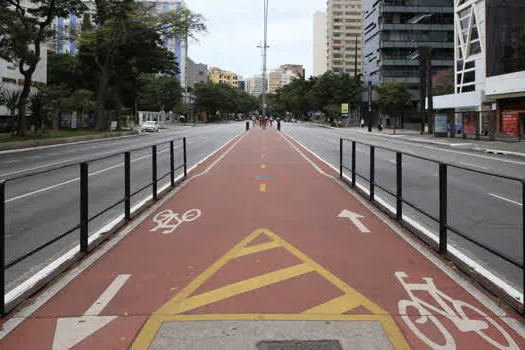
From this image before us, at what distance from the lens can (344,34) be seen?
616 ft

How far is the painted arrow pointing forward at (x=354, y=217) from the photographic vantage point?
8.55 meters

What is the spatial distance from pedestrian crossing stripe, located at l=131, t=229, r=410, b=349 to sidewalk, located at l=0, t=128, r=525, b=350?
0.01 m

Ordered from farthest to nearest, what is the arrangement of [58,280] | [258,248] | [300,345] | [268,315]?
[258,248] → [58,280] → [268,315] → [300,345]

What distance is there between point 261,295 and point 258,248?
6.28 feet

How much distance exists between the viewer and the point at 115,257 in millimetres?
6754

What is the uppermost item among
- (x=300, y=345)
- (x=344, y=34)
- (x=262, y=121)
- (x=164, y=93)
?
(x=344, y=34)

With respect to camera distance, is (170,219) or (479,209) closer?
(479,209)

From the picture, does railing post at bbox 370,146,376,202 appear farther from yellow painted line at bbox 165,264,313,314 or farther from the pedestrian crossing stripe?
yellow painted line at bbox 165,264,313,314

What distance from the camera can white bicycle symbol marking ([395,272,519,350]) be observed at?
4.22 metres

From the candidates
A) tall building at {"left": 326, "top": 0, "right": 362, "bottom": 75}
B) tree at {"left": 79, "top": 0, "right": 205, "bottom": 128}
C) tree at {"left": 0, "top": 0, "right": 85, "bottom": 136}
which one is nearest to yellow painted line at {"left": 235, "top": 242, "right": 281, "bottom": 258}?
tree at {"left": 0, "top": 0, "right": 85, "bottom": 136}

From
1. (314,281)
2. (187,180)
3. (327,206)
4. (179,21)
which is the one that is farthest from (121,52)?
(314,281)

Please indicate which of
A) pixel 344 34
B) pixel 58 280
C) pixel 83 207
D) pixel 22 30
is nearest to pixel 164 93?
pixel 22 30

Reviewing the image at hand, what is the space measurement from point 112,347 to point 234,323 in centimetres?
101

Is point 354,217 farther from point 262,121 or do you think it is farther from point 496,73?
point 262,121
